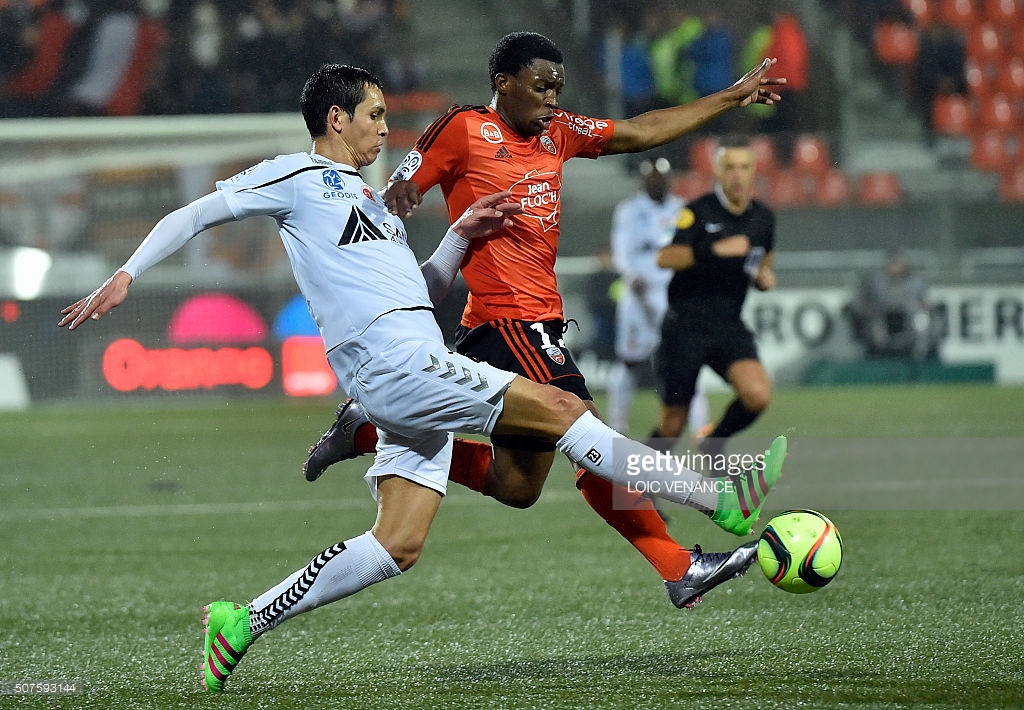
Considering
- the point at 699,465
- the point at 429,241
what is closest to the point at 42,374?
the point at 429,241

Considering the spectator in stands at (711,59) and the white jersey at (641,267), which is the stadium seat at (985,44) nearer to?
the spectator in stands at (711,59)

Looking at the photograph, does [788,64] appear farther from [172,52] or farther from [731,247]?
[731,247]

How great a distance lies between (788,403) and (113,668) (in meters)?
10.1

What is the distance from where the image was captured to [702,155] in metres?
16.2

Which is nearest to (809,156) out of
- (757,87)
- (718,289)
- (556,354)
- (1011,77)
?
(1011,77)

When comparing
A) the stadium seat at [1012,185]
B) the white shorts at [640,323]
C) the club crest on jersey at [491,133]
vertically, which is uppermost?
the club crest on jersey at [491,133]

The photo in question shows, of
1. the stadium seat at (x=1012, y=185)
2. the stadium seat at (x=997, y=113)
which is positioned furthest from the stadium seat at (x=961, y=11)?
the stadium seat at (x=1012, y=185)

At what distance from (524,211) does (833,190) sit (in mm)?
11865

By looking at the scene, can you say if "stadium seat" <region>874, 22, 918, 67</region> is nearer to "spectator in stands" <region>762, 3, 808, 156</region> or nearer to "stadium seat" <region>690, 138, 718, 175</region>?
"spectator in stands" <region>762, 3, 808, 156</region>

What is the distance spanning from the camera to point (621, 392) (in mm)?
10492

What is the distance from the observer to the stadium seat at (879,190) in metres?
15.7

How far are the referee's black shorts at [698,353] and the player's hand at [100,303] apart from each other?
3788mm

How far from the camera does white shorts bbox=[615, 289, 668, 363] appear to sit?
10555 mm

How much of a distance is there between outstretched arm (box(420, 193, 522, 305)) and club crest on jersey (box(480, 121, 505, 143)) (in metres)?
0.21
